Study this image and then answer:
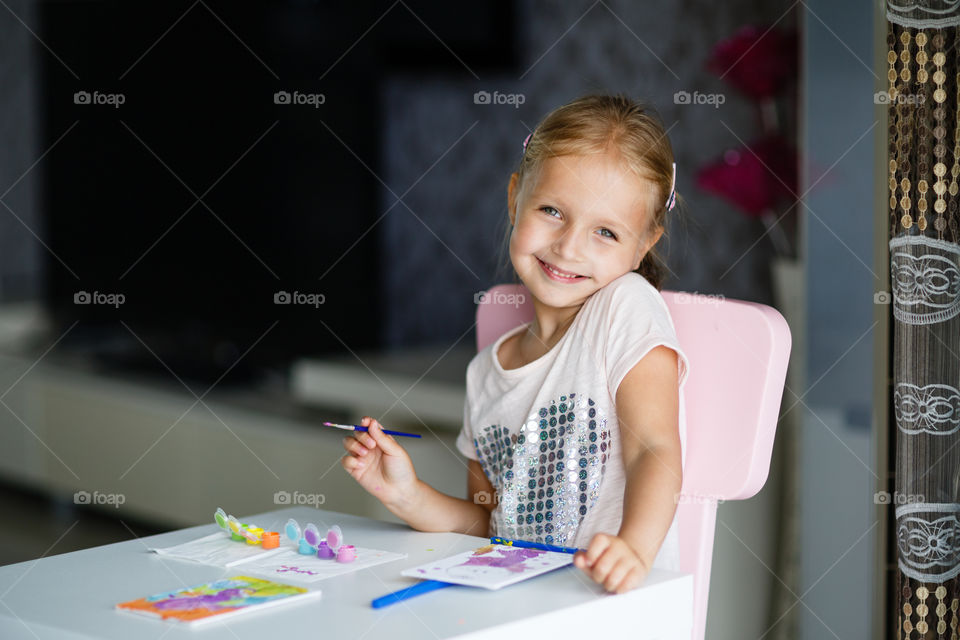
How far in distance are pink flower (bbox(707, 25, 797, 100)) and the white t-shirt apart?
126 centimetres

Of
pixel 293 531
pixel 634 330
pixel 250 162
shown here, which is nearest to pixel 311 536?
pixel 293 531

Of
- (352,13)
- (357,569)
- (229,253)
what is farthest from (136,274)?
(357,569)

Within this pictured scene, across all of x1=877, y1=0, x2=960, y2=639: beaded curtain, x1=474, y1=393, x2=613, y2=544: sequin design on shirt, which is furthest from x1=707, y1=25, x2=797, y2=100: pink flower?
x1=474, y1=393, x2=613, y2=544: sequin design on shirt

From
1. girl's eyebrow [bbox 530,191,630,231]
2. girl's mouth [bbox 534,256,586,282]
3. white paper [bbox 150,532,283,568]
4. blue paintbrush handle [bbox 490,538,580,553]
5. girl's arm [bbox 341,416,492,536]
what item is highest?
girl's eyebrow [bbox 530,191,630,231]

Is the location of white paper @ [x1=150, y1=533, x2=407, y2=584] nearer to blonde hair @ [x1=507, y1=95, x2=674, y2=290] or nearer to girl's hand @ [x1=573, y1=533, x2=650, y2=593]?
girl's hand @ [x1=573, y1=533, x2=650, y2=593]

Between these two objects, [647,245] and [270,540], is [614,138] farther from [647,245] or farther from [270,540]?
[270,540]

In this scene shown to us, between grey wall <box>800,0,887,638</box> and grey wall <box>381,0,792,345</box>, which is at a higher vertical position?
grey wall <box>381,0,792,345</box>

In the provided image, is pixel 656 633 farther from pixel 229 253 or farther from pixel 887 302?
pixel 229 253

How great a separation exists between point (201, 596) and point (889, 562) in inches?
34.1

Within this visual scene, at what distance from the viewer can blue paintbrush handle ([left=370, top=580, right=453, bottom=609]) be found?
80 cm

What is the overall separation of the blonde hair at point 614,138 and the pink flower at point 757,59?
1134mm

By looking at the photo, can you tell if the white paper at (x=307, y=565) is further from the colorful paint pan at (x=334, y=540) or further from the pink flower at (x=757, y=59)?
the pink flower at (x=757, y=59)

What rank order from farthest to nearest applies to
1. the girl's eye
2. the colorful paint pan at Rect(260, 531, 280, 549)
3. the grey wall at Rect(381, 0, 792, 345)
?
the grey wall at Rect(381, 0, 792, 345) → the girl's eye → the colorful paint pan at Rect(260, 531, 280, 549)

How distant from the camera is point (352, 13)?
127 inches
